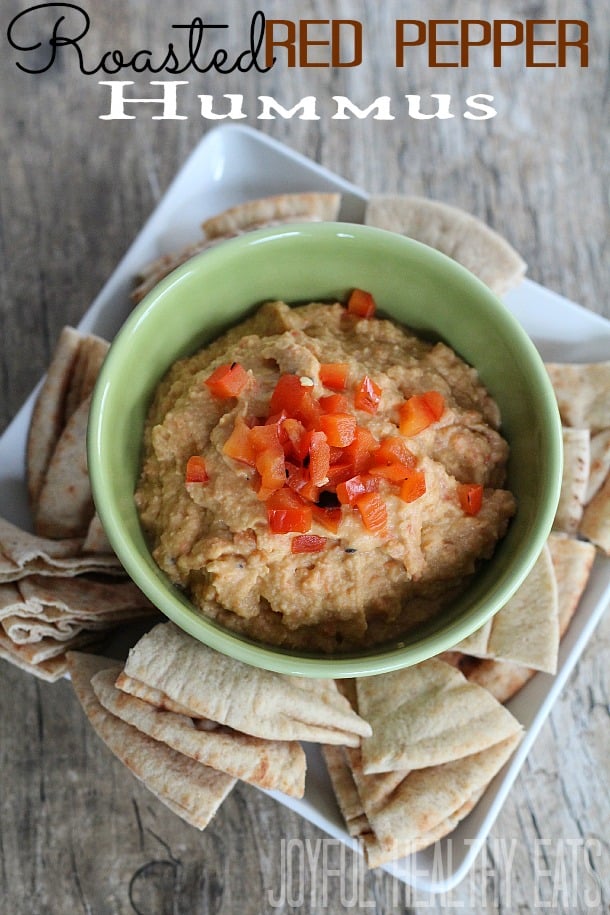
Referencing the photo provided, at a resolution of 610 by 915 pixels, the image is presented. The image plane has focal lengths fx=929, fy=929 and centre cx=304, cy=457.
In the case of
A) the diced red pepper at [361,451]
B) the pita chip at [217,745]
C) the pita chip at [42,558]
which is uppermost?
the diced red pepper at [361,451]

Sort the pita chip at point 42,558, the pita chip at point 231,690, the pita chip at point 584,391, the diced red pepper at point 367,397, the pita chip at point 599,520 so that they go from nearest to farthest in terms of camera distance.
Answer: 1. the diced red pepper at point 367,397
2. the pita chip at point 231,690
3. the pita chip at point 42,558
4. the pita chip at point 599,520
5. the pita chip at point 584,391

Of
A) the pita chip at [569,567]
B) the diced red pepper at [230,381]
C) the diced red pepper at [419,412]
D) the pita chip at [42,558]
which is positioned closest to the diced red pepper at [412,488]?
the diced red pepper at [419,412]

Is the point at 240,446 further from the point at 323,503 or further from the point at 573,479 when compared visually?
the point at 573,479

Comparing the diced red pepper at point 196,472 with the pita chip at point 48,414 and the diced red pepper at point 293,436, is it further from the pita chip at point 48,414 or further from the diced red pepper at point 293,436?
the pita chip at point 48,414

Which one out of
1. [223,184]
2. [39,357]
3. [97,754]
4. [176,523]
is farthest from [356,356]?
[97,754]

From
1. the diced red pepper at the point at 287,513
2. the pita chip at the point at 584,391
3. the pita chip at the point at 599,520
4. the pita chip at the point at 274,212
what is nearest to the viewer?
the diced red pepper at the point at 287,513

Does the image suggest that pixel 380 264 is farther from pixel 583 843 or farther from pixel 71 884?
pixel 71 884

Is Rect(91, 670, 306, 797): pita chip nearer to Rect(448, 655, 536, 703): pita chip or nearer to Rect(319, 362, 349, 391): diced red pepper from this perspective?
Rect(448, 655, 536, 703): pita chip
